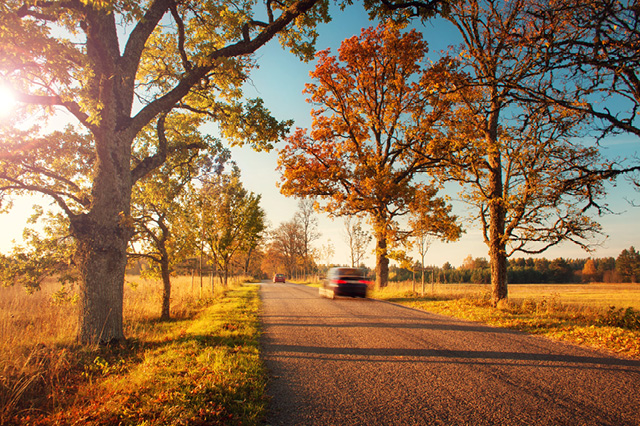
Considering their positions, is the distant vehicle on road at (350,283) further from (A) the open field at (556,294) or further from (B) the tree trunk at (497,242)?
(B) the tree trunk at (497,242)

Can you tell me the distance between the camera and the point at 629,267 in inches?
2360

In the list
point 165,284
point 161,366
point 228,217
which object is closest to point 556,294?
point 161,366

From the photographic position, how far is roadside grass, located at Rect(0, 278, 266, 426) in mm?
3240

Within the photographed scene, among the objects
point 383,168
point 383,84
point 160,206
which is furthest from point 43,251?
point 383,84

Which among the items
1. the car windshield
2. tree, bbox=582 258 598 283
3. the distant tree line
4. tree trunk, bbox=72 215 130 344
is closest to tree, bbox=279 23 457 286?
the car windshield

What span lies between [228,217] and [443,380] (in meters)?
21.6

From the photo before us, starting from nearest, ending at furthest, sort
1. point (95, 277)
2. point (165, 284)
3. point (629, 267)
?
1. point (95, 277)
2. point (165, 284)
3. point (629, 267)

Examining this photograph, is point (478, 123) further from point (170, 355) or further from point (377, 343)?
point (170, 355)

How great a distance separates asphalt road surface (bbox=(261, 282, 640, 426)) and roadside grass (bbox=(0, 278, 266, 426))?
0.47m

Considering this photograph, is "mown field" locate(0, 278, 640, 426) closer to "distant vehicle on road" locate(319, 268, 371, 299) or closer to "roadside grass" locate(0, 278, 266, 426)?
"roadside grass" locate(0, 278, 266, 426)

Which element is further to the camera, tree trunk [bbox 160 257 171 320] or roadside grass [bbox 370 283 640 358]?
tree trunk [bbox 160 257 171 320]

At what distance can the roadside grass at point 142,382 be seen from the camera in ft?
10.6

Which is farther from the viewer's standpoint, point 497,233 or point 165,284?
point 497,233

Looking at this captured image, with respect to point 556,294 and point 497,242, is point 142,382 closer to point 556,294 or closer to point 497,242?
point 556,294
